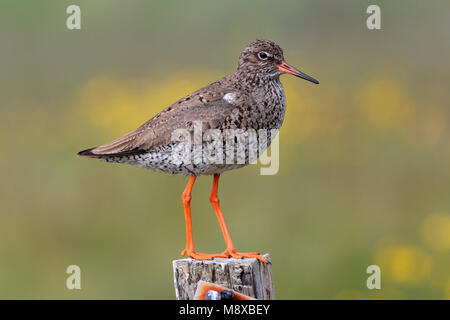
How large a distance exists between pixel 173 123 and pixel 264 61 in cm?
106

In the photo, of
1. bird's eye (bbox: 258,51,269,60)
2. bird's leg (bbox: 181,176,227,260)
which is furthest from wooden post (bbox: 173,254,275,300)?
bird's eye (bbox: 258,51,269,60)

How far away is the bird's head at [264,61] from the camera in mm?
6730

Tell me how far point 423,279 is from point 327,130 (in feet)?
9.76

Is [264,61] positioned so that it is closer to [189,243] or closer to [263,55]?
[263,55]

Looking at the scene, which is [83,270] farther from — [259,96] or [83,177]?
[259,96]

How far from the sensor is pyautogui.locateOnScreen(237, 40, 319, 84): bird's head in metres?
6.73

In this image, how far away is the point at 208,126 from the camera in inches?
250

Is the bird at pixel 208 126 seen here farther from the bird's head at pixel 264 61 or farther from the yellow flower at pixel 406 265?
the yellow flower at pixel 406 265

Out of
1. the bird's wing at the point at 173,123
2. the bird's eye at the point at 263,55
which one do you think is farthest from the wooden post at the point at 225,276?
the bird's eye at the point at 263,55

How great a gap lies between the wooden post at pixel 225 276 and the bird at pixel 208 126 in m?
0.19

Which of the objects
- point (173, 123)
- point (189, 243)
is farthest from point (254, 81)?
point (189, 243)

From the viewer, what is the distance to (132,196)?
9836mm

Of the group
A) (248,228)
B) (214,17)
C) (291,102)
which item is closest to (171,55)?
(214,17)

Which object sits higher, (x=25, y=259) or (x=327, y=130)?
(x=327, y=130)
